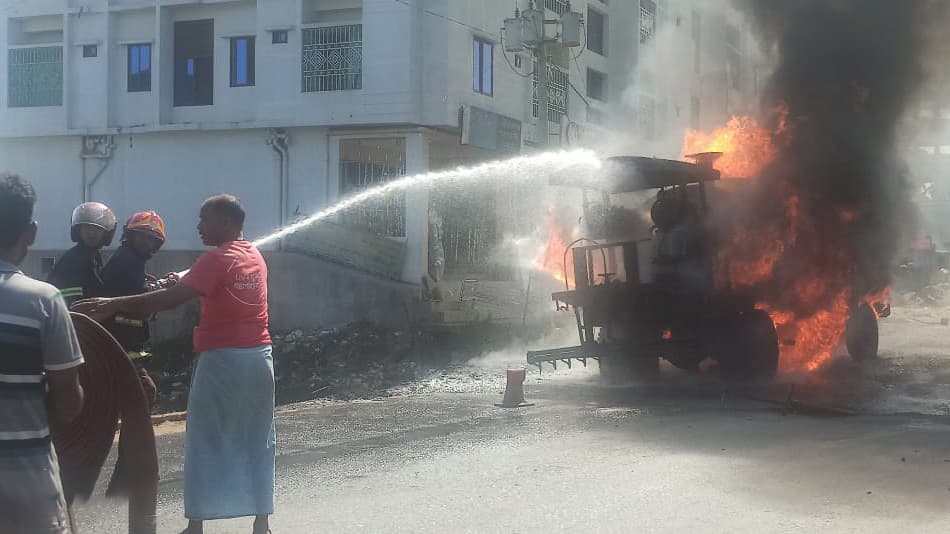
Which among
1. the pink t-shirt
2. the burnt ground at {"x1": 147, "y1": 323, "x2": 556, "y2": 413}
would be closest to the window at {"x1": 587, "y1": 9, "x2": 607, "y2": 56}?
the burnt ground at {"x1": 147, "y1": 323, "x2": 556, "y2": 413}

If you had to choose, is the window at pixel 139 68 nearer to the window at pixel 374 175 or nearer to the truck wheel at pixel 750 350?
the window at pixel 374 175

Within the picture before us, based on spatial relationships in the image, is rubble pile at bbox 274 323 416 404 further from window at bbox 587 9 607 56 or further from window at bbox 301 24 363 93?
window at bbox 587 9 607 56

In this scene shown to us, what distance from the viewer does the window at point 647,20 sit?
3319 centimetres

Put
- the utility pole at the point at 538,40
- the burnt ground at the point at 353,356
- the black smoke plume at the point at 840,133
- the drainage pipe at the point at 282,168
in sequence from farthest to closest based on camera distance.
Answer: the drainage pipe at the point at 282,168 → the utility pole at the point at 538,40 → the burnt ground at the point at 353,356 → the black smoke plume at the point at 840,133

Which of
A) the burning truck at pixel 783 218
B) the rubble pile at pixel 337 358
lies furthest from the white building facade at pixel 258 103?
the burning truck at pixel 783 218

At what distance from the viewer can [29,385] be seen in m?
3.06

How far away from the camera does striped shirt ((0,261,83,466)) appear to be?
2.99 metres

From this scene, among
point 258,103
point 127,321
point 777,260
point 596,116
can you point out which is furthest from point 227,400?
point 596,116

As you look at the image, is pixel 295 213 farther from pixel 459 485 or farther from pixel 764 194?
pixel 459 485

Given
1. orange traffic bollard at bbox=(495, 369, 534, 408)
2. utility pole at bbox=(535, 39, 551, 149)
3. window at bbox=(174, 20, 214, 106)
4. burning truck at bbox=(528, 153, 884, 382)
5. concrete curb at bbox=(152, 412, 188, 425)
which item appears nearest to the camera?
concrete curb at bbox=(152, 412, 188, 425)

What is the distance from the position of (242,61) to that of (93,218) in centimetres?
1876

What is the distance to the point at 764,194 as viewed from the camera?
1234 centimetres

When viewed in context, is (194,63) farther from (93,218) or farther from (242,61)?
(93,218)

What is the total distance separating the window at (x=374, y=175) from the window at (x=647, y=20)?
14633mm
